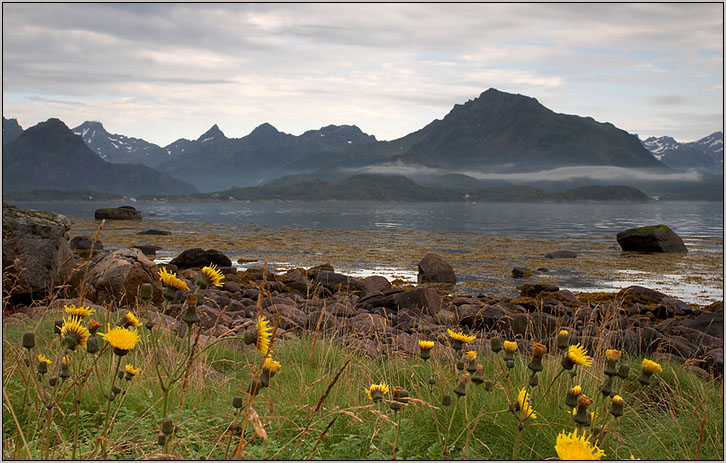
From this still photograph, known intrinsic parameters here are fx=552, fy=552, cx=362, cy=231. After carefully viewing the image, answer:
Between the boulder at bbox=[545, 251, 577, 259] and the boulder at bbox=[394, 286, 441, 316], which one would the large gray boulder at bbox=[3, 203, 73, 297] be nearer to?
the boulder at bbox=[394, 286, 441, 316]

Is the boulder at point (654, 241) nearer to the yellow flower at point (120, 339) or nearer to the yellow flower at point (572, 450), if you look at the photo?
the yellow flower at point (572, 450)

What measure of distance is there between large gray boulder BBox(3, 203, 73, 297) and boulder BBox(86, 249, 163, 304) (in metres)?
0.61

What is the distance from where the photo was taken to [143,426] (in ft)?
12.7

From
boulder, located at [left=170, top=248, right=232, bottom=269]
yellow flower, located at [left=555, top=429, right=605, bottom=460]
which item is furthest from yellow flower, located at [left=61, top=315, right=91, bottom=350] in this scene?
boulder, located at [left=170, top=248, right=232, bottom=269]

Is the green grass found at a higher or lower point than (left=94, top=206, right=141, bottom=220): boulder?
higher

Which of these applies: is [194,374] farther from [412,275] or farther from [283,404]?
[412,275]

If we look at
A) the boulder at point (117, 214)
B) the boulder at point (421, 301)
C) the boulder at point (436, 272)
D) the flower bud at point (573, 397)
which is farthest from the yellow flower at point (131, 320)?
the boulder at point (117, 214)

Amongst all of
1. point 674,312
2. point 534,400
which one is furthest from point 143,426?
point 674,312

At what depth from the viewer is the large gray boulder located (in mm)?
10297

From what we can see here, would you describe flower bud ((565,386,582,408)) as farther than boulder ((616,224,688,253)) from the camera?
No

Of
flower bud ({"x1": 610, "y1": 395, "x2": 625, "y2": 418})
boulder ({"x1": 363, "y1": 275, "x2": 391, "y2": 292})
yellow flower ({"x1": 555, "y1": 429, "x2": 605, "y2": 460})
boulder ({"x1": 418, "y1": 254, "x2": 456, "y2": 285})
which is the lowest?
boulder ({"x1": 418, "y1": 254, "x2": 456, "y2": 285})

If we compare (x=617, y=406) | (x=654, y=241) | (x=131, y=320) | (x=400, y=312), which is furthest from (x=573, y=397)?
(x=654, y=241)

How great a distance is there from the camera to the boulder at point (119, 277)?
35.5 feet

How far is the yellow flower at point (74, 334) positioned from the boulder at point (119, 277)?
8.39 m
